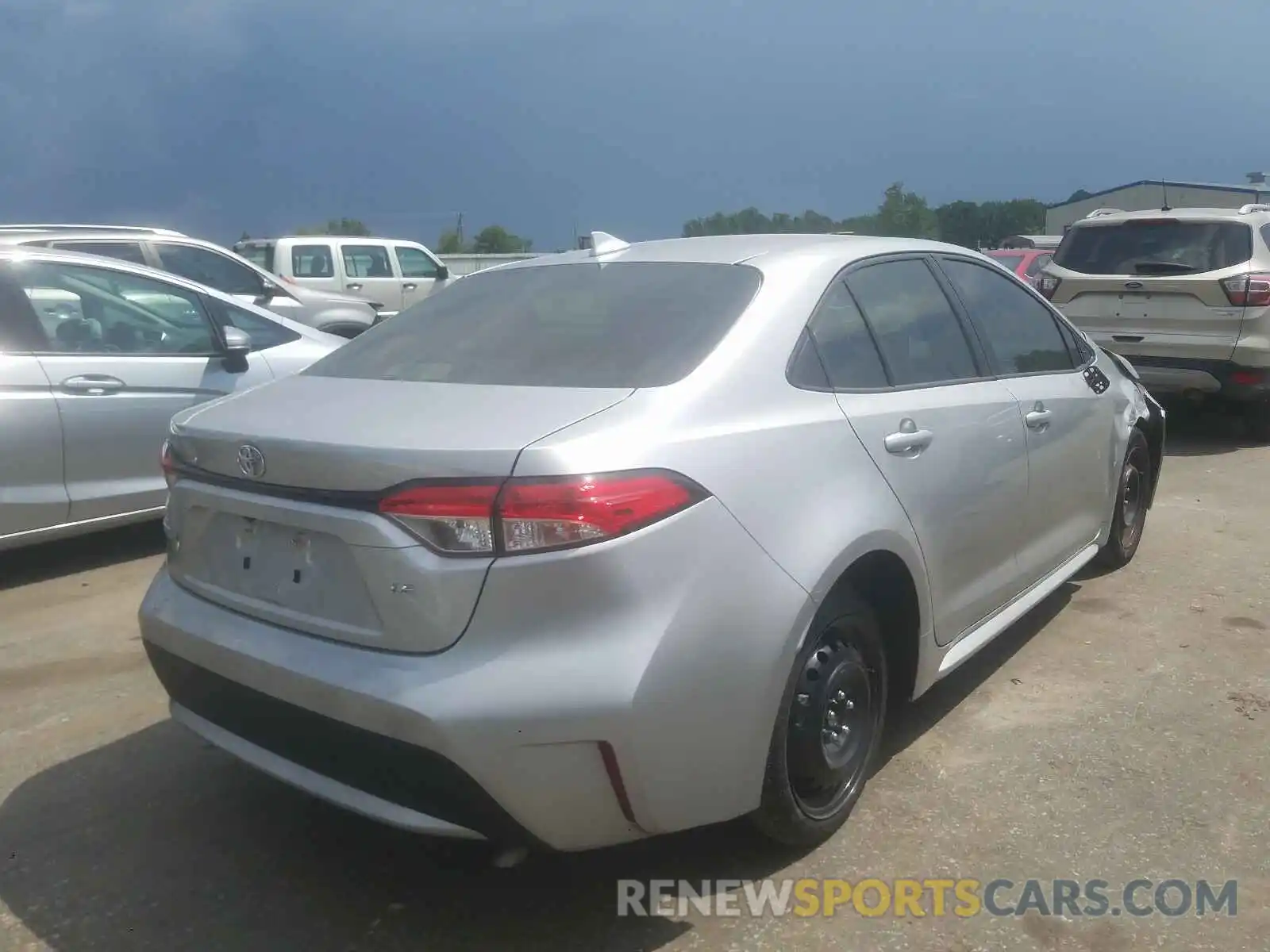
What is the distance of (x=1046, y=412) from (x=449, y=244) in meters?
38.7

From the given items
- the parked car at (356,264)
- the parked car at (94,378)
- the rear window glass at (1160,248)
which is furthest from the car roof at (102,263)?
the parked car at (356,264)

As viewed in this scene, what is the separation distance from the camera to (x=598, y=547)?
7.80ft

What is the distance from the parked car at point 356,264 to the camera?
17203 millimetres

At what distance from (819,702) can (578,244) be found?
2020mm

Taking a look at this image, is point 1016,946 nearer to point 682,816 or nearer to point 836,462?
point 682,816

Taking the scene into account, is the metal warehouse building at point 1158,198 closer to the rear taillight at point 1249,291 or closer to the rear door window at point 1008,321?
the rear taillight at point 1249,291

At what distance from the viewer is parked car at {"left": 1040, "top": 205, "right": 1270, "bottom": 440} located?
26.5 feet

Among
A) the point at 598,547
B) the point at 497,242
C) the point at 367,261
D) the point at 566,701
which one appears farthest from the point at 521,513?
the point at 497,242

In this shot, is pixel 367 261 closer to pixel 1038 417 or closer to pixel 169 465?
pixel 1038 417

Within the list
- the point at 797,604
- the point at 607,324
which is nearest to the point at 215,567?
the point at 607,324

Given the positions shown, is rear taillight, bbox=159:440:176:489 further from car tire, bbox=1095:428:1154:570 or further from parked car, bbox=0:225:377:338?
parked car, bbox=0:225:377:338

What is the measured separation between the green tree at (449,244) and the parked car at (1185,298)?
33022 mm

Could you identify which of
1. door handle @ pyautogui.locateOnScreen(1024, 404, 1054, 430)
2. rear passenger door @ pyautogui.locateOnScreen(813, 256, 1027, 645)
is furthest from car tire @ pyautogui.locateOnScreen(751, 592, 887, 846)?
door handle @ pyautogui.locateOnScreen(1024, 404, 1054, 430)

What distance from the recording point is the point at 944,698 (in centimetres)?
407
